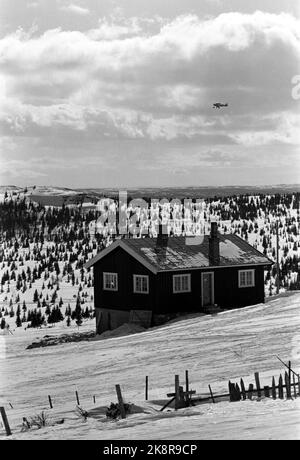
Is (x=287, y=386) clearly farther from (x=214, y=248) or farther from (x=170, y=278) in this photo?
(x=214, y=248)

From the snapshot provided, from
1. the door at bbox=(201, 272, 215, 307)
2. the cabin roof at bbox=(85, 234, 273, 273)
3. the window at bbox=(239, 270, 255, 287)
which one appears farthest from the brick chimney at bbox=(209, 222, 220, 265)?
the window at bbox=(239, 270, 255, 287)

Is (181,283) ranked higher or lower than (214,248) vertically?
lower

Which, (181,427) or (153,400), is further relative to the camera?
(153,400)

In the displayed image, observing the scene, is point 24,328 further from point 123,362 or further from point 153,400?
point 153,400

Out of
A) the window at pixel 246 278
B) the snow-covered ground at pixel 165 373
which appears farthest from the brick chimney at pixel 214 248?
the snow-covered ground at pixel 165 373

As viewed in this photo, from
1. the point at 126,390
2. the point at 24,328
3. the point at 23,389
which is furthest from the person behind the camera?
the point at 24,328

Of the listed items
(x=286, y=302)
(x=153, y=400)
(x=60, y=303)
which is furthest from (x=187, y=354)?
(x=60, y=303)

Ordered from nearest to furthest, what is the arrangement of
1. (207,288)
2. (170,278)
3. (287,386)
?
(287,386) < (170,278) < (207,288)

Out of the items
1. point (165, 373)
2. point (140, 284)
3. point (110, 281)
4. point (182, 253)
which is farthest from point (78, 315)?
point (165, 373)
